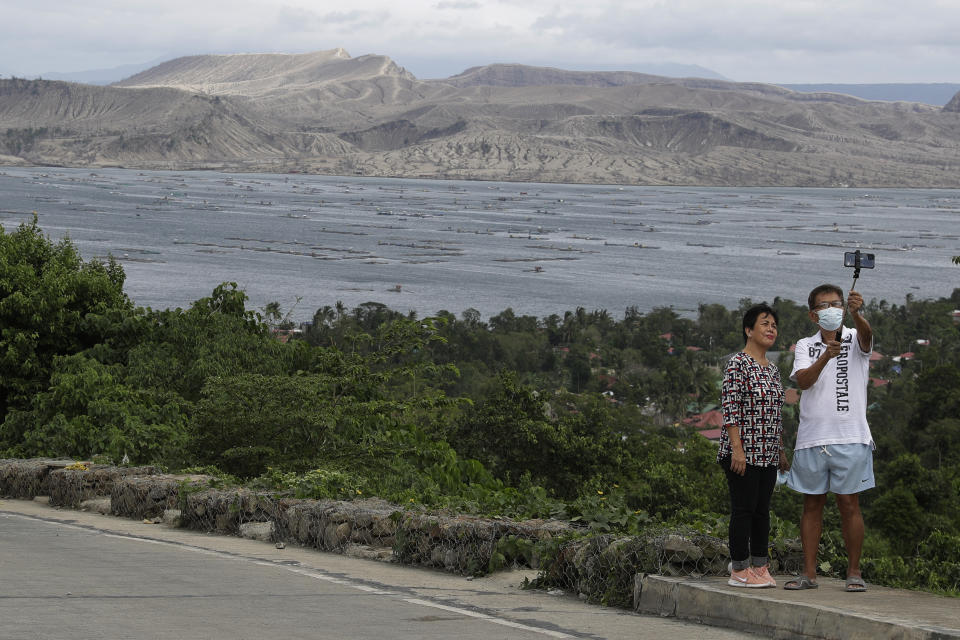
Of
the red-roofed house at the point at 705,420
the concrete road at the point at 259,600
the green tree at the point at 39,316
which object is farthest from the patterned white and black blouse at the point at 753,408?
the red-roofed house at the point at 705,420

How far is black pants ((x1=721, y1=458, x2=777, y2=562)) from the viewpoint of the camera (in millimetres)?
6344

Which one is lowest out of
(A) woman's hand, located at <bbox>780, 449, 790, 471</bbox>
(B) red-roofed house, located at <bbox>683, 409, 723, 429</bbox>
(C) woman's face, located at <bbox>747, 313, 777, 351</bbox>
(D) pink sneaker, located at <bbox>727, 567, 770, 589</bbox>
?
(B) red-roofed house, located at <bbox>683, 409, 723, 429</bbox>

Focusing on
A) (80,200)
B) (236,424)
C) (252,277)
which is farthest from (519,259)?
(236,424)

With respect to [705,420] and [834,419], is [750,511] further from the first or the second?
[705,420]

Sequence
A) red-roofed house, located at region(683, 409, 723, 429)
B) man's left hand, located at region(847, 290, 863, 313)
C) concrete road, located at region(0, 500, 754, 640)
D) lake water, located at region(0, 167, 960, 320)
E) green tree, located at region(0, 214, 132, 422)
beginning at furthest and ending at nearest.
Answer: lake water, located at region(0, 167, 960, 320) < red-roofed house, located at region(683, 409, 723, 429) < green tree, located at region(0, 214, 132, 422) < man's left hand, located at region(847, 290, 863, 313) < concrete road, located at region(0, 500, 754, 640)

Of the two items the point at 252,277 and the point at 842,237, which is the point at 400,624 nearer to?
the point at 252,277

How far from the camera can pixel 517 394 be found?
2669cm

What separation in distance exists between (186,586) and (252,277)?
79.4 m

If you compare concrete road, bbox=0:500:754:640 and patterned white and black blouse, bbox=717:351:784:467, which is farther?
patterned white and black blouse, bbox=717:351:784:467

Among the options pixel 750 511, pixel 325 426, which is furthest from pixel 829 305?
pixel 325 426

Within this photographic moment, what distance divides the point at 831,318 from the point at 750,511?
1.20 metres

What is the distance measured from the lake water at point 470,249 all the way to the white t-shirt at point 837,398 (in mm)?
58140

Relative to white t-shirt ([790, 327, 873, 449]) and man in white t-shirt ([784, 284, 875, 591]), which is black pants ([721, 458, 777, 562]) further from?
white t-shirt ([790, 327, 873, 449])

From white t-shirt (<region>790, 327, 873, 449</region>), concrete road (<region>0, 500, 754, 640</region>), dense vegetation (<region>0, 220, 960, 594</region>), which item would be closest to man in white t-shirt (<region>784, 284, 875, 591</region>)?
white t-shirt (<region>790, 327, 873, 449</region>)
